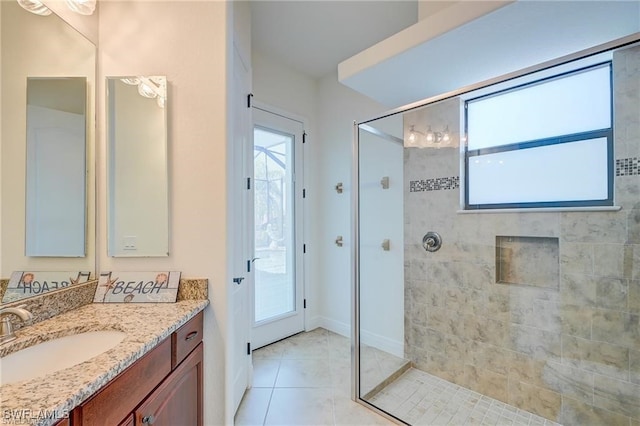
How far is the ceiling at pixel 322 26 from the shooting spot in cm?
216

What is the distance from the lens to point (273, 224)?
114 inches

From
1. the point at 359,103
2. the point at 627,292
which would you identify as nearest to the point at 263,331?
the point at 359,103

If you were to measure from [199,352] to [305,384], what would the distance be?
109 centimetres

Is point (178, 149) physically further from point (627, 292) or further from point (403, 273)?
point (627, 292)

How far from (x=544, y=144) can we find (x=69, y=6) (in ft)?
9.03

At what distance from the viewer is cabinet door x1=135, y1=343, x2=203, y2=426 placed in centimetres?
100

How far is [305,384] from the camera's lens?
2.18 m

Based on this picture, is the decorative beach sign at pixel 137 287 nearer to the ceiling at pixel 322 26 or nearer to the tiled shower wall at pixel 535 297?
the tiled shower wall at pixel 535 297

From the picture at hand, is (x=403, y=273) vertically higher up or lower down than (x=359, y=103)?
lower down

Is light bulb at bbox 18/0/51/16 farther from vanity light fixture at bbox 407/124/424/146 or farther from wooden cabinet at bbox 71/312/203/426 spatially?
vanity light fixture at bbox 407/124/424/146

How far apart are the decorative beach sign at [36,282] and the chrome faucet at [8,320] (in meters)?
0.10

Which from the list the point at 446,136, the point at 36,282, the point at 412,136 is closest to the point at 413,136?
the point at 412,136

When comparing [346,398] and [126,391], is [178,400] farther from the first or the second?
[346,398]

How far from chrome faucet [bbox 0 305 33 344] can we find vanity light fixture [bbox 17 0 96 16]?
3.84 feet
